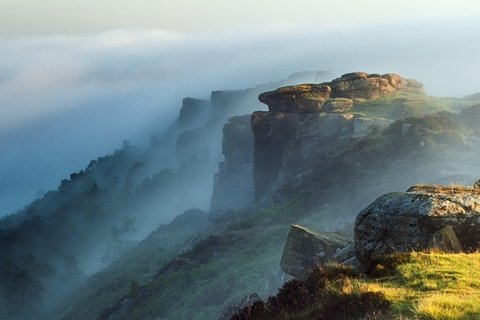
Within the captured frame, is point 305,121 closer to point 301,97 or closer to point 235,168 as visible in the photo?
point 301,97

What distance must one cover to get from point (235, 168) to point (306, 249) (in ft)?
301

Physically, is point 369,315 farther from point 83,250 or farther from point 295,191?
point 83,250

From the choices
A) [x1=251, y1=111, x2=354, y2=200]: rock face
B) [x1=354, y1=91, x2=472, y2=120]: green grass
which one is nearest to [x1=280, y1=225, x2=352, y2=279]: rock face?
[x1=251, y1=111, x2=354, y2=200]: rock face

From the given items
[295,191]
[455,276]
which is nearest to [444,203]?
[455,276]

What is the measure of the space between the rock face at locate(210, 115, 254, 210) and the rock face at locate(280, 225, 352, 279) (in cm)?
8193

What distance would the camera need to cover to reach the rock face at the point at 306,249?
23.5m

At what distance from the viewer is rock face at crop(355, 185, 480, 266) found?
44.2 feet

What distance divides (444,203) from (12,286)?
85240mm

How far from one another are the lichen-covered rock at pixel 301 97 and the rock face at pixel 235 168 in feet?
118

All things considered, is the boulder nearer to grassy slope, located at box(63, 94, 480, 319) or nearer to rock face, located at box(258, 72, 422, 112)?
rock face, located at box(258, 72, 422, 112)

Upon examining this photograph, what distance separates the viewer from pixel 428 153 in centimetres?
5050

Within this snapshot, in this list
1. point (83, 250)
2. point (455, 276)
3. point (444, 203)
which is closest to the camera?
point (455, 276)

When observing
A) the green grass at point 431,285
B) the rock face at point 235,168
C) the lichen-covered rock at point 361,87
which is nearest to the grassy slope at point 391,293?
the green grass at point 431,285

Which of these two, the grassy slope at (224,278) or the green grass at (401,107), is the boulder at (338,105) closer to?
the green grass at (401,107)
